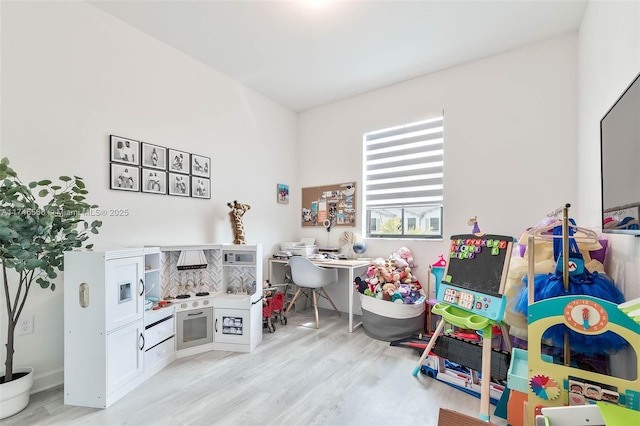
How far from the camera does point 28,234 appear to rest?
1701 mm

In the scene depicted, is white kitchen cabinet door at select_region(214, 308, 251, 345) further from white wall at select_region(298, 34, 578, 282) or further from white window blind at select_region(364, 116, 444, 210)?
white window blind at select_region(364, 116, 444, 210)

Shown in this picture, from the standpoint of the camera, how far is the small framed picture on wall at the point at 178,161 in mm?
2826

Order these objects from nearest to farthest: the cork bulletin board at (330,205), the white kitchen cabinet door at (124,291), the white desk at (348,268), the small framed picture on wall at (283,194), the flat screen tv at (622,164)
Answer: the flat screen tv at (622,164)
the white kitchen cabinet door at (124,291)
the white desk at (348,268)
the cork bulletin board at (330,205)
the small framed picture on wall at (283,194)

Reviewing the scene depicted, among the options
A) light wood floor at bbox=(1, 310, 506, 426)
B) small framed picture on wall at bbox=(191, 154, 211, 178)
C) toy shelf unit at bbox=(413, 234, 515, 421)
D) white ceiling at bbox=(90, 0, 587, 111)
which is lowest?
light wood floor at bbox=(1, 310, 506, 426)

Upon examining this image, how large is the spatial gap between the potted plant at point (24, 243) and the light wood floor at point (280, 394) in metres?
0.19

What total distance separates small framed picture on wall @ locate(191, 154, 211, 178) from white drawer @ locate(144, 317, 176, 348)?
4.69ft

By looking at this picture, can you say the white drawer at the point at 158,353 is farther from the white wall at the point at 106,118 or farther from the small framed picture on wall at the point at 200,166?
the small framed picture on wall at the point at 200,166

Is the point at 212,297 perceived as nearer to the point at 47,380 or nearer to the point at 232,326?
the point at 232,326

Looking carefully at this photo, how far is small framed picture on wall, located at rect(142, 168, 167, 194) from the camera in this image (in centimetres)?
262

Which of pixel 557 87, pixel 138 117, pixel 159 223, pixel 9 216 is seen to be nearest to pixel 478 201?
pixel 557 87

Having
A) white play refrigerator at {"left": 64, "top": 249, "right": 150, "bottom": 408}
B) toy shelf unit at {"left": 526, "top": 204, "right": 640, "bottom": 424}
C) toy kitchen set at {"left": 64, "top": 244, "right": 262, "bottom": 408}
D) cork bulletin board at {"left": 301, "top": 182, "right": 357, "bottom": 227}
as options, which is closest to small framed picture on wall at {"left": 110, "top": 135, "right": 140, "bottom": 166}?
toy kitchen set at {"left": 64, "top": 244, "right": 262, "bottom": 408}

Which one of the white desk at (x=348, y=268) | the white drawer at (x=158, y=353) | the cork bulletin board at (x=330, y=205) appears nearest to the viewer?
the white drawer at (x=158, y=353)

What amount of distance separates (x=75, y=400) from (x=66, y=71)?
2.28 meters

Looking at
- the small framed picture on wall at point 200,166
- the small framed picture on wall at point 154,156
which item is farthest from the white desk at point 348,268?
the small framed picture on wall at point 154,156
